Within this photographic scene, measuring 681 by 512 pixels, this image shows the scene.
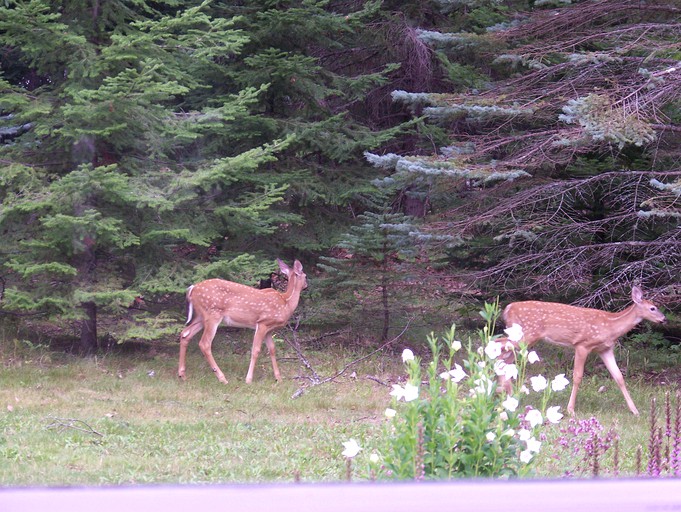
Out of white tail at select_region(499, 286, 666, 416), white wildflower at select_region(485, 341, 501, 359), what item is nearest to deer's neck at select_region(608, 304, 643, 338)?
white tail at select_region(499, 286, 666, 416)

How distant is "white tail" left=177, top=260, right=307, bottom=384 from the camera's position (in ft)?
31.8

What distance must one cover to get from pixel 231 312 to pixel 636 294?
182 inches

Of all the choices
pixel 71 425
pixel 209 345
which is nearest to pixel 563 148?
pixel 209 345

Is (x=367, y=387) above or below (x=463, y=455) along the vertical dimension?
below

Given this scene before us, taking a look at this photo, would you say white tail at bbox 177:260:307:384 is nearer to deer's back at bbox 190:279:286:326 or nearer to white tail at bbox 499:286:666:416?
deer's back at bbox 190:279:286:326

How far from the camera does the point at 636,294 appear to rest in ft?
27.5

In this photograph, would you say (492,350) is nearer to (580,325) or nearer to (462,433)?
(462,433)

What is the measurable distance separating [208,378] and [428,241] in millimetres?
3098

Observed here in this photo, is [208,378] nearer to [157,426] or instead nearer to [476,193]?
[157,426]

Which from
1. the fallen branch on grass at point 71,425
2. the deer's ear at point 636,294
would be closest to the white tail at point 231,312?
the fallen branch on grass at point 71,425

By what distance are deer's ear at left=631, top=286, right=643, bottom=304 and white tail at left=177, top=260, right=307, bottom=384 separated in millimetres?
4013

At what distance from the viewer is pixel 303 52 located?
1311 centimetres

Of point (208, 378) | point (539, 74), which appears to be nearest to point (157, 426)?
point (208, 378)

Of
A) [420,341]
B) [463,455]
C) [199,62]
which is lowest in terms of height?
[420,341]
